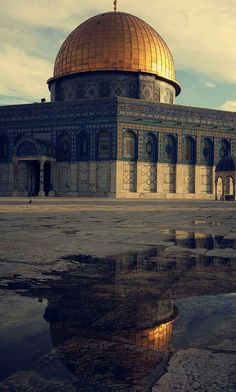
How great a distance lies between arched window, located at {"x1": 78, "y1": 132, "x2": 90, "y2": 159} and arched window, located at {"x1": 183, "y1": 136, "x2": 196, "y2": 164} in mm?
8240

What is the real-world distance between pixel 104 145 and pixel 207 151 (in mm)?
9278

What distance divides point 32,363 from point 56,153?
1263 inches

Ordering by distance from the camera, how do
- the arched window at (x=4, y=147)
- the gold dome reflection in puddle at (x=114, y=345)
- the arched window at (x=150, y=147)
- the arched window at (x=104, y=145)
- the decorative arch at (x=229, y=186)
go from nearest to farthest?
the gold dome reflection in puddle at (x=114, y=345), the arched window at (x=104, y=145), the arched window at (x=150, y=147), the arched window at (x=4, y=147), the decorative arch at (x=229, y=186)

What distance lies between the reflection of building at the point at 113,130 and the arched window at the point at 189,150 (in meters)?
0.09

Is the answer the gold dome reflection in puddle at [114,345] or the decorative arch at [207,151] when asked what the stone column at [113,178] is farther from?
the gold dome reflection in puddle at [114,345]

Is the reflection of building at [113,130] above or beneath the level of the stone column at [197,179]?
above

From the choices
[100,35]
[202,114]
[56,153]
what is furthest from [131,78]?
[56,153]

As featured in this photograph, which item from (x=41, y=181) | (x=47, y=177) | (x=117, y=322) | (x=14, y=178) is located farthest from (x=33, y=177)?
(x=117, y=322)

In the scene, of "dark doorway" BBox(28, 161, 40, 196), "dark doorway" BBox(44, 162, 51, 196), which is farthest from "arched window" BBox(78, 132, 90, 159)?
"dark doorway" BBox(28, 161, 40, 196)

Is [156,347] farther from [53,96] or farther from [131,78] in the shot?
[53,96]

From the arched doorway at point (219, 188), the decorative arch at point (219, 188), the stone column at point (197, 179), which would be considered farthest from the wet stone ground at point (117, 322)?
the arched doorway at point (219, 188)

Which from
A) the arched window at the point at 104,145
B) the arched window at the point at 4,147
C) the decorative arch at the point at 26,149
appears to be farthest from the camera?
the arched window at the point at 4,147

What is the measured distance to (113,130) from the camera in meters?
30.8

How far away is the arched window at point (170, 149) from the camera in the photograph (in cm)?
3273
